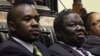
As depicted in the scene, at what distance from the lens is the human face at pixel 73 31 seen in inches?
67.9

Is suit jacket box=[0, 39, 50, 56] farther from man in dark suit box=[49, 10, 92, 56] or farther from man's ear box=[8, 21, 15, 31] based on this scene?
man in dark suit box=[49, 10, 92, 56]

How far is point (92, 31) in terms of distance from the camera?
204 cm

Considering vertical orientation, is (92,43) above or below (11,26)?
below

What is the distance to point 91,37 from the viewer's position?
6.51 feet

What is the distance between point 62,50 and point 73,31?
134 mm

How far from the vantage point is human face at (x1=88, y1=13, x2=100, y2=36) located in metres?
2.02

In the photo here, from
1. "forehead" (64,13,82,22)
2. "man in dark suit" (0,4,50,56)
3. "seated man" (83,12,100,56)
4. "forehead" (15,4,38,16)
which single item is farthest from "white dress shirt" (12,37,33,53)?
"seated man" (83,12,100,56)

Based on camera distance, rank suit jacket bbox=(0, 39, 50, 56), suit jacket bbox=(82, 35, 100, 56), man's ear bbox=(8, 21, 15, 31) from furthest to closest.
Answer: suit jacket bbox=(82, 35, 100, 56)
man's ear bbox=(8, 21, 15, 31)
suit jacket bbox=(0, 39, 50, 56)

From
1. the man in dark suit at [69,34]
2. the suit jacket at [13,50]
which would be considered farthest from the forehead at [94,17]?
the suit jacket at [13,50]

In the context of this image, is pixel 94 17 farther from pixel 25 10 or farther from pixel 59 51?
pixel 25 10

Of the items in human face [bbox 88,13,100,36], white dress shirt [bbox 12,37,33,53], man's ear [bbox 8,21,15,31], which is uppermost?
man's ear [bbox 8,21,15,31]

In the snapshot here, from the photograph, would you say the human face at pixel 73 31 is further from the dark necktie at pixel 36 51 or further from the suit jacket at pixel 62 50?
the dark necktie at pixel 36 51

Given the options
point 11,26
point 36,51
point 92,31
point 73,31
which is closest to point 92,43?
point 92,31

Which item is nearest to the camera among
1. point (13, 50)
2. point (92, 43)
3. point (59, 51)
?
point (13, 50)
